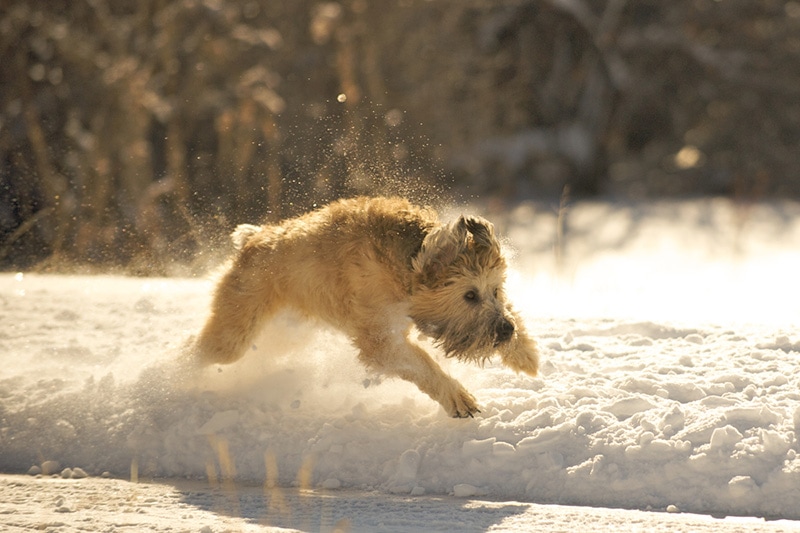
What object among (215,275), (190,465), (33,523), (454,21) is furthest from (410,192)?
(454,21)

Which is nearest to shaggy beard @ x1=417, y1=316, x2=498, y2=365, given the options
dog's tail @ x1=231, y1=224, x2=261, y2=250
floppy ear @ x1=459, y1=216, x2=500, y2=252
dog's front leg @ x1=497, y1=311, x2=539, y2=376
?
dog's front leg @ x1=497, y1=311, x2=539, y2=376

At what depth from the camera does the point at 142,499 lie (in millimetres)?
5082

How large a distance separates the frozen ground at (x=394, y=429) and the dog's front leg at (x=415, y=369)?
0.14 metres

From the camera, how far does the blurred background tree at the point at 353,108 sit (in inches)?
A: 498

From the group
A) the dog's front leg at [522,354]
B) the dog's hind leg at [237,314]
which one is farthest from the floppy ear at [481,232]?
the dog's hind leg at [237,314]

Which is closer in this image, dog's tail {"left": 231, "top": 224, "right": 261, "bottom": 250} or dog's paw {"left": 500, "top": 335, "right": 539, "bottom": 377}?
dog's paw {"left": 500, "top": 335, "right": 539, "bottom": 377}

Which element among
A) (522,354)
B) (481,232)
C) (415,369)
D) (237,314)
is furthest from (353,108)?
(415,369)

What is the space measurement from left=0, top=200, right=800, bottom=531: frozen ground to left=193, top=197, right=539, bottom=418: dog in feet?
0.91

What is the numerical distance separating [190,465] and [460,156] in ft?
40.8

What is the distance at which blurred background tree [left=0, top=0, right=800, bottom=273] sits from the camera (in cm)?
1265

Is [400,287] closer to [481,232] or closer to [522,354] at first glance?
[481,232]

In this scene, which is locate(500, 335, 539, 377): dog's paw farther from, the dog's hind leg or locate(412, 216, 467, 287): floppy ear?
the dog's hind leg

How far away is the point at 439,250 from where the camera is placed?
5457 mm

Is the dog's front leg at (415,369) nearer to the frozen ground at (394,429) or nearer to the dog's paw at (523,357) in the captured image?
the frozen ground at (394,429)
